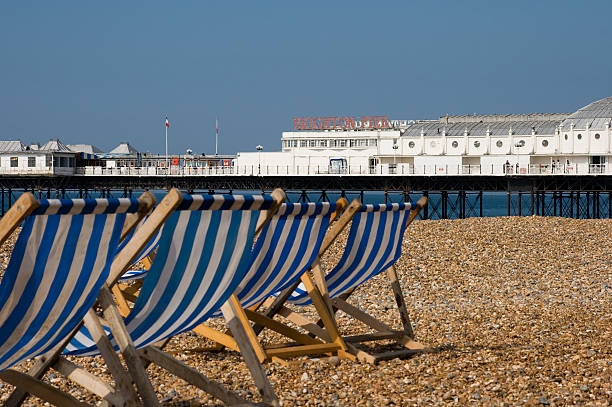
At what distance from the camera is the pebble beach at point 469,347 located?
14.9 ft

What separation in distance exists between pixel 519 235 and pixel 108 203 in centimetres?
1208

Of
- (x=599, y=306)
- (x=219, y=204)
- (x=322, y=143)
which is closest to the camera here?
(x=219, y=204)

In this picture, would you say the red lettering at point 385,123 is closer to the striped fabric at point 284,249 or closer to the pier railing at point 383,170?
the pier railing at point 383,170

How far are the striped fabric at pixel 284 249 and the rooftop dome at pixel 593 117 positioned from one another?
37.9m

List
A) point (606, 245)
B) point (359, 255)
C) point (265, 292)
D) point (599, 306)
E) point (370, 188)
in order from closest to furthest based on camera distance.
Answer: point (265, 292) → point (359, 255) → point (599, 306) → point (606, 245) → point (370, 188)

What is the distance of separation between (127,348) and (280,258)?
1.35 meters

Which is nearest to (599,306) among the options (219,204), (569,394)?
(569,394)

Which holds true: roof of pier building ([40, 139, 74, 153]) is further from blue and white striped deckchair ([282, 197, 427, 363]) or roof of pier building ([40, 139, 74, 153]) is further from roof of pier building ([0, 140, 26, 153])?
blue and white striped deckchair ([282, 197, 427, 363])

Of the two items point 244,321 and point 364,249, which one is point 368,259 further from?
point 244,321

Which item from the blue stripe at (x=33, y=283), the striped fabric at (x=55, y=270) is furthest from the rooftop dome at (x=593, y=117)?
the blue stripe at (x=33, y=283)

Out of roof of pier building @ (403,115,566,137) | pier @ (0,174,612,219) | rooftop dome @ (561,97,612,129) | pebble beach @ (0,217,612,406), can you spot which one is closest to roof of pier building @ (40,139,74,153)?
pier @ (0,174,612,219)

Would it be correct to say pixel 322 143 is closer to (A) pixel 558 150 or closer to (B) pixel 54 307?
(A) pixel 558 150

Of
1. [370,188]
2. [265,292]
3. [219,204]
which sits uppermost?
[219,204]

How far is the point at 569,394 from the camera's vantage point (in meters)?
4.45
